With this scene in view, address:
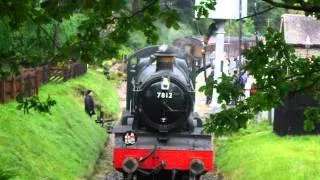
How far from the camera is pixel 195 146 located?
1262 centimetres

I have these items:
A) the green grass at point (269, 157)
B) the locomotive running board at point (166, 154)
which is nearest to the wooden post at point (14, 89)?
the locomotive running board at point (166, 154)

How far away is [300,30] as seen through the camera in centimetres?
3098

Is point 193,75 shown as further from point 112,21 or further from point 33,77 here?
point 112,21

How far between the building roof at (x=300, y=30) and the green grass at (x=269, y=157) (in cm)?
1144

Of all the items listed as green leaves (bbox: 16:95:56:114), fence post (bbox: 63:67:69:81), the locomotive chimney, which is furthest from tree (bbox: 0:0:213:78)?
fence post (bbox: 63:67:69:81)

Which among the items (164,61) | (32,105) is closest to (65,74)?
(164,61)

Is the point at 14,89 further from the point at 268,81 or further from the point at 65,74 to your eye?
the point at 65,74

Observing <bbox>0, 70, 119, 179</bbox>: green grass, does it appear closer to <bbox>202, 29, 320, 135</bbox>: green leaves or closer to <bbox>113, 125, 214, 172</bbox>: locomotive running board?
<bbox>113, 125, 214, 172</bbox>: locomotive running board

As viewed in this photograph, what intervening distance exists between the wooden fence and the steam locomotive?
2.20m

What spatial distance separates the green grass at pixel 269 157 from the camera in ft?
44.8

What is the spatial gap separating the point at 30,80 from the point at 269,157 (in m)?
7.57

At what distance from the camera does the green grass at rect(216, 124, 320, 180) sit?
13.6 metres

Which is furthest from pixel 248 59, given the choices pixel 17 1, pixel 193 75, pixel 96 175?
pixel 96 175

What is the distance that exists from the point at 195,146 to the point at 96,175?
368 cm
